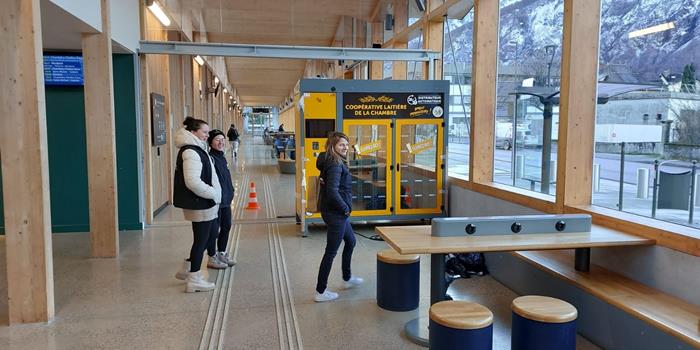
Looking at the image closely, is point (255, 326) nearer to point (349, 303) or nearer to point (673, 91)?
point (349, 303)

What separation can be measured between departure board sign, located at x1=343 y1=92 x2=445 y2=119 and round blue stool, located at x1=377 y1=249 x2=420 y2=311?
10.2 ft

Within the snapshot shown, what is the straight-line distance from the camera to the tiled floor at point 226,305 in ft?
11.6

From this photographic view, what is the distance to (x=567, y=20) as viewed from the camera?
14.4 ft

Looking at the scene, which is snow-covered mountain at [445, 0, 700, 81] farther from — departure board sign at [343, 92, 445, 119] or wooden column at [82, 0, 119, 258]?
wooden column at [82, 0, 119, 258]

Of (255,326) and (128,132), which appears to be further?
(128,132)

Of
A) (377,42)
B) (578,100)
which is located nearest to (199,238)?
(578,100)

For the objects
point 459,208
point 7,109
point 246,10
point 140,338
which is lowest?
point 140,338

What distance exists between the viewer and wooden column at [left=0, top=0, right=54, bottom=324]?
3.61 m

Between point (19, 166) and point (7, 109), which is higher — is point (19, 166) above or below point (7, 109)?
below

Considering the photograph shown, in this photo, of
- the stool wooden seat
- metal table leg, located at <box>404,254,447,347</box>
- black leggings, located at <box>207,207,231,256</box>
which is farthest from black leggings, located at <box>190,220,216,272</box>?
metal table leg, located at <box>404,254,447,347</box>

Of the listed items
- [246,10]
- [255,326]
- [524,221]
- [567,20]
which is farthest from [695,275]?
[246,10]

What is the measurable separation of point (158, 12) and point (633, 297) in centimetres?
716

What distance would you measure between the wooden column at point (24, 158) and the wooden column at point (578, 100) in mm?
4085

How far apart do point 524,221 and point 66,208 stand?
602 cm
